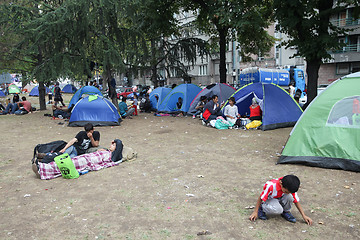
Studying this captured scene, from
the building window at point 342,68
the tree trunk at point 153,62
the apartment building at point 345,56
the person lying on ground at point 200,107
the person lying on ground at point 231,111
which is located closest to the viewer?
the person lying on ground at point 231,111

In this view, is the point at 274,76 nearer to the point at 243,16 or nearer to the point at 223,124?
the point at 243,16

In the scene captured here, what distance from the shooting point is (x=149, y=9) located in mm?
16219

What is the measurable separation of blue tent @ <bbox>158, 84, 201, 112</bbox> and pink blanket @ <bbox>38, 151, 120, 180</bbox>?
8988 mm

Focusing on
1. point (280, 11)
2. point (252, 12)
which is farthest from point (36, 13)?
point (280, 11)

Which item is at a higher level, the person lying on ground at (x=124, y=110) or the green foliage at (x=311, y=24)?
the green foliage at (x=311, y=24)

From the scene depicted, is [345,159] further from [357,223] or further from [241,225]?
[241,225]

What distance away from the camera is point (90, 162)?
636 cm

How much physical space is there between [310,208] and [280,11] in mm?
8578

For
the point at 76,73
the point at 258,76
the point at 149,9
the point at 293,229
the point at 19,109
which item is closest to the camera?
the point at 293,229

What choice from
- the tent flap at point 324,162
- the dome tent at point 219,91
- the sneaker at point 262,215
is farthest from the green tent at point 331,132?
the dome tent at point 219,91

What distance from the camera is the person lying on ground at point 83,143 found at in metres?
6.33

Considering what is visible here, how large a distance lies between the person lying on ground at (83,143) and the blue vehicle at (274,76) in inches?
724

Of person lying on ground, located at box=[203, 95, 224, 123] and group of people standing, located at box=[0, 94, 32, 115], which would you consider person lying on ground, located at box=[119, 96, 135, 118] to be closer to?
person lying on ground, located at box=[203, 95, 224, 123]

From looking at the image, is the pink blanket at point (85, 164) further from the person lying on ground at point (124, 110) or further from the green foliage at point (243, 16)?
the green foliage at point (243, 16)
